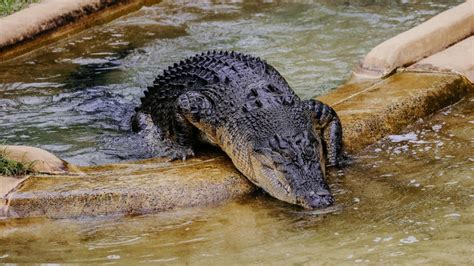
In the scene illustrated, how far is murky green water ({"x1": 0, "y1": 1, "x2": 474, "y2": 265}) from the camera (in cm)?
381

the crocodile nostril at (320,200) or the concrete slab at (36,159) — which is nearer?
the crocodile nostril at (320,200)

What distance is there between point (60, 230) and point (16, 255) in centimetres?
31

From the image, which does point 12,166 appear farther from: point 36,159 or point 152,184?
point 152,184

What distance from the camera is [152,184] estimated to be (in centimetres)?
443

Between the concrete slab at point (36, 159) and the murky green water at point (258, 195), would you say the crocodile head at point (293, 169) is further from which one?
the concrete slab at point (36, 159)

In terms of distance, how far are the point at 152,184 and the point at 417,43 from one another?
313cm

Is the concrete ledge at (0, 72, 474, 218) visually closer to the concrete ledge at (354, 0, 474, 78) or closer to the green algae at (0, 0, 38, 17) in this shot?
the concrete ledge at (354, 0, 474, 78)

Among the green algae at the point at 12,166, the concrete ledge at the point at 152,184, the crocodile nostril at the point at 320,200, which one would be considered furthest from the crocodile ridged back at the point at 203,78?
the green algae at the point at 12,166

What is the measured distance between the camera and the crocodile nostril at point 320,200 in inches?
167

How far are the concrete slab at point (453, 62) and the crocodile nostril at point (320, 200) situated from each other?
2430 millimetres

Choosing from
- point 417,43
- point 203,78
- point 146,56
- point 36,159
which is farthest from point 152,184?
point 146,56

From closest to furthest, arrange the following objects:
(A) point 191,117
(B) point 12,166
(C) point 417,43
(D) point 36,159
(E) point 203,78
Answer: (B) point 12,166 < (D) point 36,159 < (A) point 191,117 < (E) point 203,78 < (C) point 417,43

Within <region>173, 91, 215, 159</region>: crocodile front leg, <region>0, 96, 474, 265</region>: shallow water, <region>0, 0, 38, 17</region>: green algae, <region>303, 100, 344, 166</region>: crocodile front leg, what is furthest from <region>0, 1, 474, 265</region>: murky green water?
<region>0, 0, 38, 17</region>: green algae

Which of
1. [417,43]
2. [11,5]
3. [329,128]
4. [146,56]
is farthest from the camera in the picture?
[11,5]
